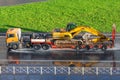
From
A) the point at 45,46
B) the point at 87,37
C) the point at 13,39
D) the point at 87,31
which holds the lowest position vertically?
the point at 45,46

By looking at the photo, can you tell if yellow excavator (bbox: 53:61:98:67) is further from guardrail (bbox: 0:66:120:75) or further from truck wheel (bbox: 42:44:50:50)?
truck wheel (bbox: 42:44:50:50)

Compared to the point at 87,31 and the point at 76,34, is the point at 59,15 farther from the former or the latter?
the point at 87,31

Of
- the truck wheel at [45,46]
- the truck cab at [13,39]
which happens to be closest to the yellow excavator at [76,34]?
the truck wheel at [45,46]

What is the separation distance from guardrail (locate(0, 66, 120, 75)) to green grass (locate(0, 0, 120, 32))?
19398 millimetres

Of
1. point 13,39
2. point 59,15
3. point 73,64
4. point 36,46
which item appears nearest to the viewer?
point 73,64

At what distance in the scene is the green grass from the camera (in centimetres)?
7650

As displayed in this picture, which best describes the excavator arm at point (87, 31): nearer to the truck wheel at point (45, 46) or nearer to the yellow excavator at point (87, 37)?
the yellow excavator at point (87, 37)

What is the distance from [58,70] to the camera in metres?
54.7

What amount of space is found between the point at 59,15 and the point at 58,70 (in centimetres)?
2541

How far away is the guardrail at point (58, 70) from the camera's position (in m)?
54.0

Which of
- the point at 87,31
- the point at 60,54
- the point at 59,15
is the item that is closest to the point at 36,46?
the point at 60,54

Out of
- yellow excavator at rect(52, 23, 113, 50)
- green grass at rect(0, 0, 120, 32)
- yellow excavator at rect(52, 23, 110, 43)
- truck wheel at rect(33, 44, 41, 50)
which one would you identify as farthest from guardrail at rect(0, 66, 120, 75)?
green grass at rect(0, 0, 120, 32)

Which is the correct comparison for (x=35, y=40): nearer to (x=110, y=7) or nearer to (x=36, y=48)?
(x=36, y=48)

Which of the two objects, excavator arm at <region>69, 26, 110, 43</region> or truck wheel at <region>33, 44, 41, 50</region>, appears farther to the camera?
excavator arm at <region>69, 26, 110, 43</region>
